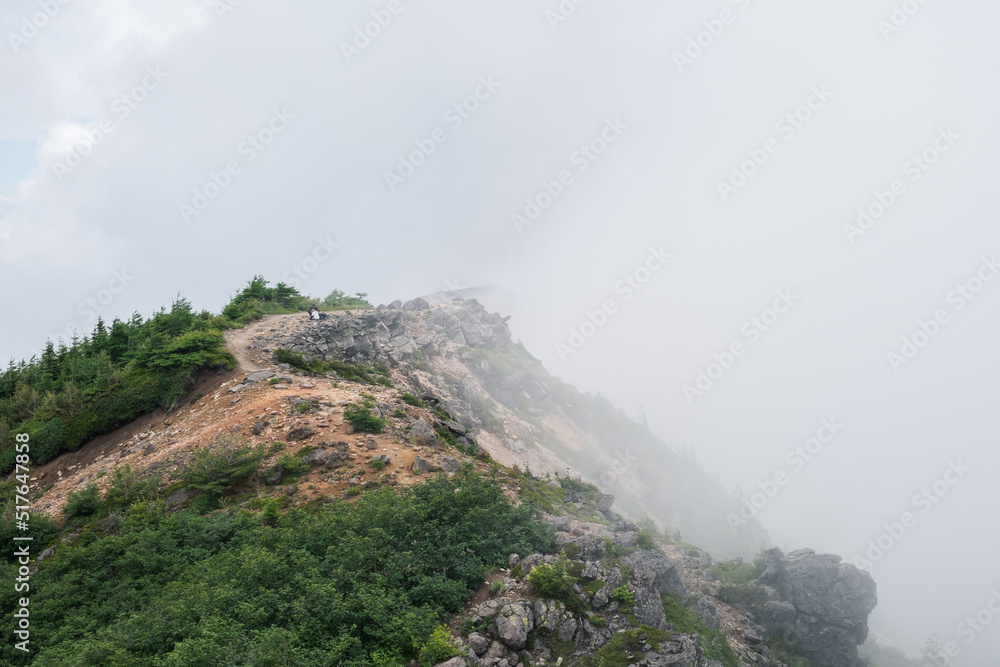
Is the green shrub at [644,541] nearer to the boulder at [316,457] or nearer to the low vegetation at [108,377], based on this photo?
the boulder at [316,457]

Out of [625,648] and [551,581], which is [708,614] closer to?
[625,648]

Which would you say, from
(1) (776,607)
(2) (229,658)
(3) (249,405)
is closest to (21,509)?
(3) (249,405)

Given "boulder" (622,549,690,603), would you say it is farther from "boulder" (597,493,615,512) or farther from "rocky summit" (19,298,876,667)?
"boulder" (597,493,615,512)

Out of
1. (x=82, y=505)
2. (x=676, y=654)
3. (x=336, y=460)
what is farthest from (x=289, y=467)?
(x=676, y=654)

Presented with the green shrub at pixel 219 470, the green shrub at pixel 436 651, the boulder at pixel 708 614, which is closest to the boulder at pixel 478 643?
the green shrub at pixel 436 651

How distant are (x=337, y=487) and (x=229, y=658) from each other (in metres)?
9.09

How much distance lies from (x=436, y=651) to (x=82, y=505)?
15.4 meters

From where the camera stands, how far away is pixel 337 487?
17.0 metres

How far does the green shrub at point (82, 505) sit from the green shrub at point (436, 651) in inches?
580

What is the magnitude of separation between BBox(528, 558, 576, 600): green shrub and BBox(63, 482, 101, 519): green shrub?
626 inches

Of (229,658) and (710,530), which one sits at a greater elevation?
(710,530)

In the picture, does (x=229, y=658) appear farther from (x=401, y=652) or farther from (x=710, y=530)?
(x=710, y=530)

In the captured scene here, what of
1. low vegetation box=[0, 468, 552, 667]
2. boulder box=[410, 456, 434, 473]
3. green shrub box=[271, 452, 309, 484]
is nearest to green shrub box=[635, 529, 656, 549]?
low vegetation box=[0, 468, 552, 667]

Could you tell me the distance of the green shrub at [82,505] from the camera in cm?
1667
